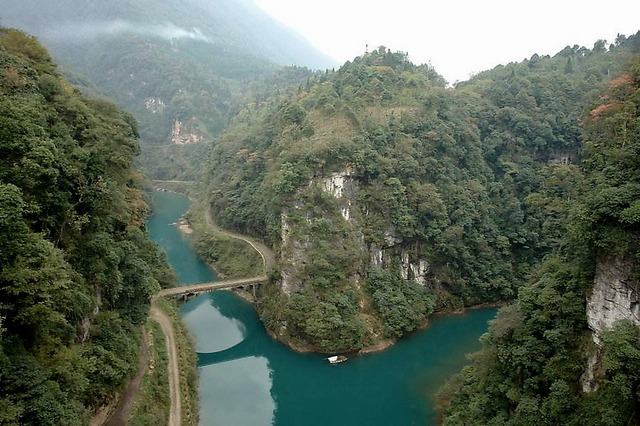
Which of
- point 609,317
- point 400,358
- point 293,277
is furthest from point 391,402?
point 609,317

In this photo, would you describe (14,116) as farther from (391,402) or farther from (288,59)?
(288,59)

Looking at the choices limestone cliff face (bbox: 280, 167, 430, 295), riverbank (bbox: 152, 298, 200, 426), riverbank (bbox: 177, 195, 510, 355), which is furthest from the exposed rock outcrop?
riverbank (bbox: 152, 298, 200, 426)

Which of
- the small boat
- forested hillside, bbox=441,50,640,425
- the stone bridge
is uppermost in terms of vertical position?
forested hillside, bbox=441,50,640,425

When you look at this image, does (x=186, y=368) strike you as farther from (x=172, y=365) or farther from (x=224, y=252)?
(x=224, y=252)

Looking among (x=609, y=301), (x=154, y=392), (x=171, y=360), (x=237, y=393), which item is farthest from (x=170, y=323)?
(x=609, y=301)

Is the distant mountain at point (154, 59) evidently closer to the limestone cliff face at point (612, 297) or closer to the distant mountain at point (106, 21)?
the distant mountain at point (106, 21)

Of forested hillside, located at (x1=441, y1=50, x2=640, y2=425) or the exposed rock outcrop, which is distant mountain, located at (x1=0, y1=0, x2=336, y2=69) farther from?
forested hillside, located at (x1=441, y1=50, x2=640, y2=425)

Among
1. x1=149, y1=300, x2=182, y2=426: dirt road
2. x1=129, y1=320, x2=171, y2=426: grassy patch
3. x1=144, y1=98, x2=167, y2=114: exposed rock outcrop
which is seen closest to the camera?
x1=129, y1=320, x2=171, y2=426: grassy patch

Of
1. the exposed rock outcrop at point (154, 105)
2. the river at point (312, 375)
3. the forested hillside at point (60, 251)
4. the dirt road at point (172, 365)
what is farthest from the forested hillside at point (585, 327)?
the exposed rock outcrop at point (154, 105)
